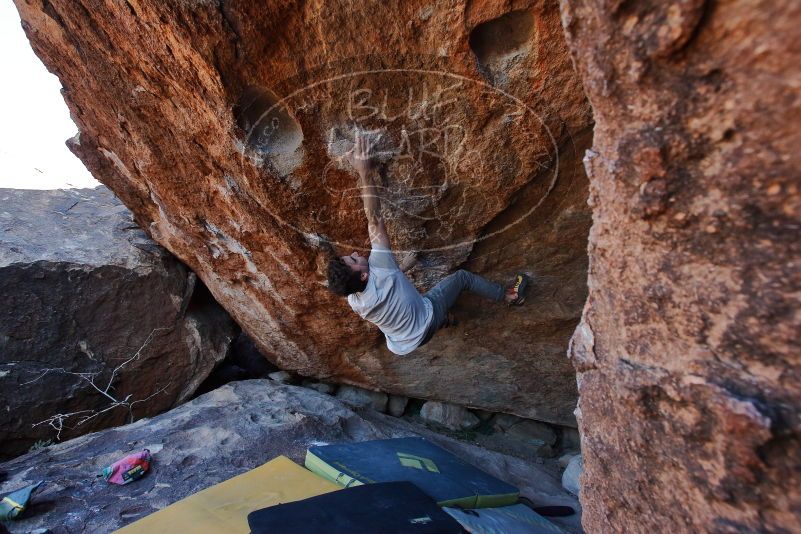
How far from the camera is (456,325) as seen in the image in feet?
11.0

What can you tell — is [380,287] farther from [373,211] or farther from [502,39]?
[502,39]

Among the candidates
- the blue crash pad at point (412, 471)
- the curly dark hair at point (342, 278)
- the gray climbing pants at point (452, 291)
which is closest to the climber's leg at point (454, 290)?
the gray climbing pants at point (452, 291)

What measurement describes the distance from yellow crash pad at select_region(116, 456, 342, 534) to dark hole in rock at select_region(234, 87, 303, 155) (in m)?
1.71

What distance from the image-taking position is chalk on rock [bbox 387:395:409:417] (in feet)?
14.3

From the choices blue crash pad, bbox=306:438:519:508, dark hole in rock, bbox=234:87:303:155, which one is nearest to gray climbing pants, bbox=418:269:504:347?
blue crash pad, bbox=306:438:519:508

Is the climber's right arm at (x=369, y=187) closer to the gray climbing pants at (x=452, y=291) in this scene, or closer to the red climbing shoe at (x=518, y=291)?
the gray climbing pants at (x=452, y=291)

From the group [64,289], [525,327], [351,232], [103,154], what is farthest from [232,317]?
[525,327]

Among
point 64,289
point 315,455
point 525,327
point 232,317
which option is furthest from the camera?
point 232,317

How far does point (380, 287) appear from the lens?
249cm

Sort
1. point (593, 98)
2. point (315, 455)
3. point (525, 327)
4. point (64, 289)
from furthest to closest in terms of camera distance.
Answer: point (64, 289) < point (525, 327) < point (315, 455) < point (593, 98)

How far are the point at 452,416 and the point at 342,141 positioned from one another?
2.71 m

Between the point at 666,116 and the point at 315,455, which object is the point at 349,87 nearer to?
the point at 666,116

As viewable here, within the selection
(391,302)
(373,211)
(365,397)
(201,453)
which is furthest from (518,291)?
(201,453)

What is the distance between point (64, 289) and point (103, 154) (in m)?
1.07
